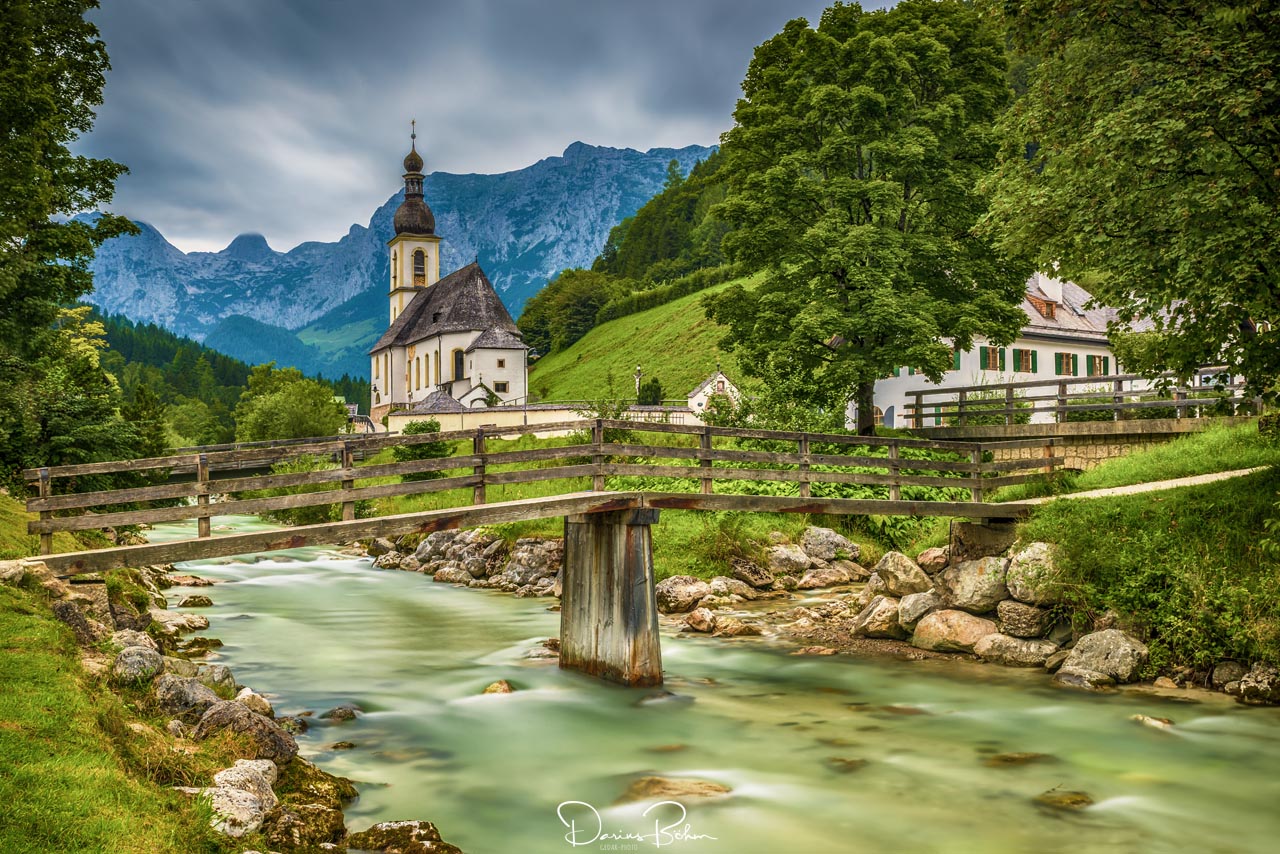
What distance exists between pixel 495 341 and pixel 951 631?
73023 mm

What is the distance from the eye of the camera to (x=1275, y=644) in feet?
45.8

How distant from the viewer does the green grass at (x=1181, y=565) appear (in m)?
14.4

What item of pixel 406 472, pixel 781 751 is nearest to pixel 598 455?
pixel 406 472

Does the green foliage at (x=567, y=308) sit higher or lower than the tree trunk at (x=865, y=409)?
higher

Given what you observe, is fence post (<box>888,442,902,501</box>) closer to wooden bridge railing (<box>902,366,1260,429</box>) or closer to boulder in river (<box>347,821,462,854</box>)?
wooden bridge railing (<box>902,366,1260,429</box>)

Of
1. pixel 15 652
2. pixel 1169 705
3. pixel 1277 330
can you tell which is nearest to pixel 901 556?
pixel 1169 705

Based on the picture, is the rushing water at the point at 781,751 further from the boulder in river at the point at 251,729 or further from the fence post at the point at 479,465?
the fence post at the point at 479,465

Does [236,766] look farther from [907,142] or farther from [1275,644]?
[907,142]

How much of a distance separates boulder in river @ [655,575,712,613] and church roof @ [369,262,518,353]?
67.6 m

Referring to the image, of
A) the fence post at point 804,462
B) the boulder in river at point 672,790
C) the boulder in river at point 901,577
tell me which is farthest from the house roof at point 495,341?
the boulder in river at point 672,790

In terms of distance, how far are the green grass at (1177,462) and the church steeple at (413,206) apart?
98.6m

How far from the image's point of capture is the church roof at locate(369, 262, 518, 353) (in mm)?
89438

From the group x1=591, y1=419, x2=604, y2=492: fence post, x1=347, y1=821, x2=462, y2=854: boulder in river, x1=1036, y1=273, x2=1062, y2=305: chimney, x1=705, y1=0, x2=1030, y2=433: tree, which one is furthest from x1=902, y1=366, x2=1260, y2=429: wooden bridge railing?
x1=347, y1=821, x2=462, y2=854: boulder in river

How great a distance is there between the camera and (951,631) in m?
17.4
